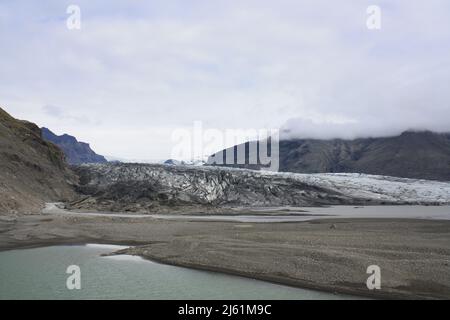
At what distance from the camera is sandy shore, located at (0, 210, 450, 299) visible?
53.3 feet

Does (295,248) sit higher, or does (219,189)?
(219,189)

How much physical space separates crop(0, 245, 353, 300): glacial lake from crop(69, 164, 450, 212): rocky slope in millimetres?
35576

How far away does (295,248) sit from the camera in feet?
68.9

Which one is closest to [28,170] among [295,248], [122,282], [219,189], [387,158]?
[219,189]

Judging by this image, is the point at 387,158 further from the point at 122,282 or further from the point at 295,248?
the point at 122,282

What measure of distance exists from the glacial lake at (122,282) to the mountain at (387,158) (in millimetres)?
131900

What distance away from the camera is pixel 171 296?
49.9 feet

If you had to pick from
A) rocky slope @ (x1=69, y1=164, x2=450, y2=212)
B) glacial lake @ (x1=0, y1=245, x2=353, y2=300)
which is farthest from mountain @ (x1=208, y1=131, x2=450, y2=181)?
glacial lake @ (x1=0, y1=245, x2=353, y2=300)

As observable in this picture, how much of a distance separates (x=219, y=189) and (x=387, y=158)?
124289 mm

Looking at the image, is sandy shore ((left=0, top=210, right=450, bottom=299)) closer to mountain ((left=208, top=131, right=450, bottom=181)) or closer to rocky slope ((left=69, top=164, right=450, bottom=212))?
rocky slope ((left=69, top=164, right=450, bottom=212))

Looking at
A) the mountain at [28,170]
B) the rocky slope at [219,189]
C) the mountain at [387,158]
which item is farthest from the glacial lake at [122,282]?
the mountain at [387,158]
